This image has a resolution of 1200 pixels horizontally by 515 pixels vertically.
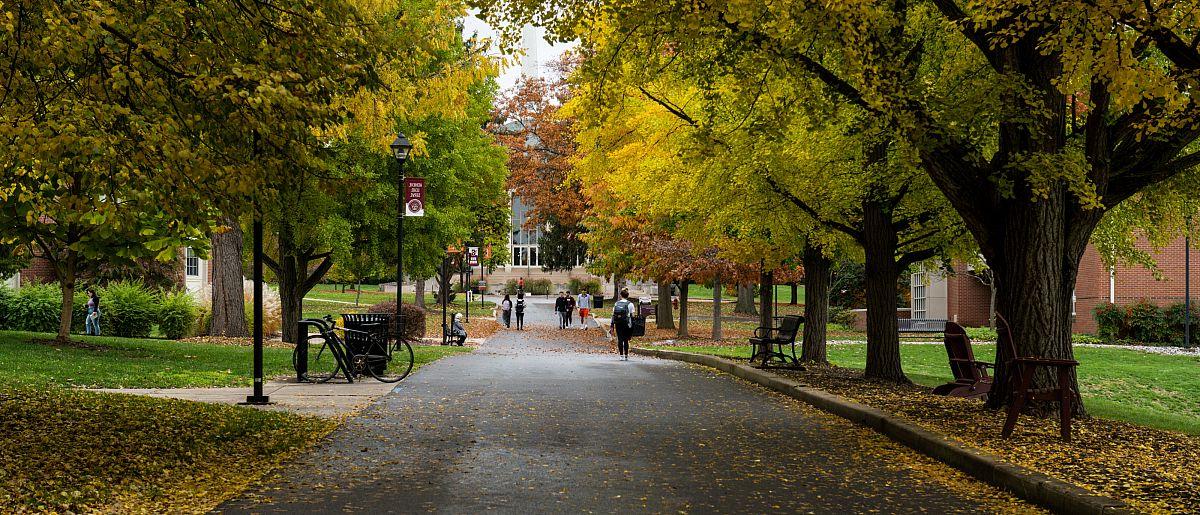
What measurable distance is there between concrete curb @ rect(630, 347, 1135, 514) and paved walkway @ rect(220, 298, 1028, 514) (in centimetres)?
16

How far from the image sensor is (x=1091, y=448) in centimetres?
890

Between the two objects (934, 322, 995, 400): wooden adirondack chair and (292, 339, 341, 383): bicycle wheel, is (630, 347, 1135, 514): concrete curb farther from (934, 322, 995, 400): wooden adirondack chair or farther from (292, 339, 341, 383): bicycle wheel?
(292, 339, 341, 383): bicycle wheel

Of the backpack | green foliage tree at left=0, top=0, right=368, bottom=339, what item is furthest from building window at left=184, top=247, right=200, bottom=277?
green foliage tree at left=0, top=0, right=368, bottom=339

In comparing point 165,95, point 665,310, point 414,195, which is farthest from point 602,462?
point 665,310

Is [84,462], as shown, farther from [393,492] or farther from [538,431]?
[538,431]

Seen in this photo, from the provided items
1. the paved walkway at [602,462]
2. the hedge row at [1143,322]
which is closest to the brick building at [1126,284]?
the hedge row at [1143,322]

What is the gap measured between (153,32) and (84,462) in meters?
3.12

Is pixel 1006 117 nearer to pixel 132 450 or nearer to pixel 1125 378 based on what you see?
pixel 132 450

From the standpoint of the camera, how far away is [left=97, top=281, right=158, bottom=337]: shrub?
29703mm

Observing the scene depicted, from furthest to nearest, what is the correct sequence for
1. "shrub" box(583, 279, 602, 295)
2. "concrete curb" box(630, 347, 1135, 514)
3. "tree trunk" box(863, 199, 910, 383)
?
1. "shrub" box(583, 279, 602, 295)
2. "tree trunk" box(863, 199, 910, 383)
3. "concrete curb" box(630, 347, 1135, 514)

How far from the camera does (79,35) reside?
6922 mm

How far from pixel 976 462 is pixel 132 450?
6.53m

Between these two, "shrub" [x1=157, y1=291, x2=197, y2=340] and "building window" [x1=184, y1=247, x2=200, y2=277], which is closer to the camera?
"shrub" [x1=157, y1=291, x2=197, y2=340]

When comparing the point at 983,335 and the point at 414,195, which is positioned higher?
the point at 414,195
